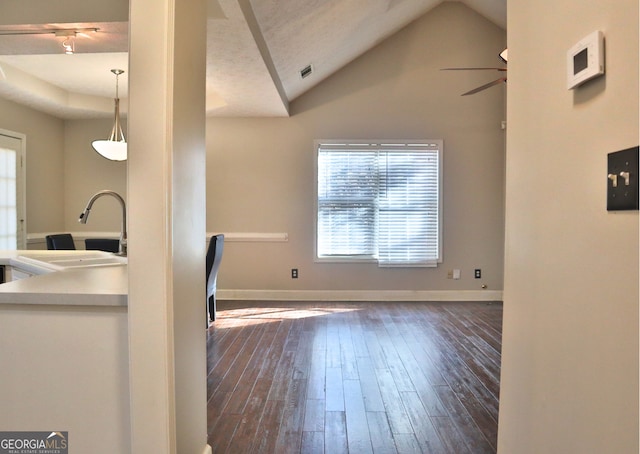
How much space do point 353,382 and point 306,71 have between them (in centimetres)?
346

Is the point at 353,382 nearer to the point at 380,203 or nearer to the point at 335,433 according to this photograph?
the point at 335,433

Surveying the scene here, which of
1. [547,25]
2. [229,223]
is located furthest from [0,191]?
[547,25]

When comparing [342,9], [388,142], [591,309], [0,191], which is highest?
[342,9]

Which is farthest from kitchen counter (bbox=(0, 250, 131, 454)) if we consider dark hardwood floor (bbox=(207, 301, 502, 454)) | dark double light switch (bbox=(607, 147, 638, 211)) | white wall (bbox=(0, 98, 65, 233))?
white wall (bbox=(0, 98, 65, 233))

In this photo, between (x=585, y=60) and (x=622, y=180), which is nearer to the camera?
(x=622, y=180)

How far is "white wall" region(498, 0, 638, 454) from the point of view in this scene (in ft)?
2.76

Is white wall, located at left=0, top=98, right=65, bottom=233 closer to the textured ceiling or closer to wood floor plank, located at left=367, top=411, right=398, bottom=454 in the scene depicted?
the textured ceiling

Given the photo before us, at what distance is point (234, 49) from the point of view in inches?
125

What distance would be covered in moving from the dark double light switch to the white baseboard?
4665mm

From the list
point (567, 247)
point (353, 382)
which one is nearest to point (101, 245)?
point (353, 382)

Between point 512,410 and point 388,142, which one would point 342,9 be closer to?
point 388,142

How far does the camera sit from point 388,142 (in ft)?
17.7

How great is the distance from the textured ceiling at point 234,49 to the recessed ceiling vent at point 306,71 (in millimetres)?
55

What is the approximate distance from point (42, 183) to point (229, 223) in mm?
2486
